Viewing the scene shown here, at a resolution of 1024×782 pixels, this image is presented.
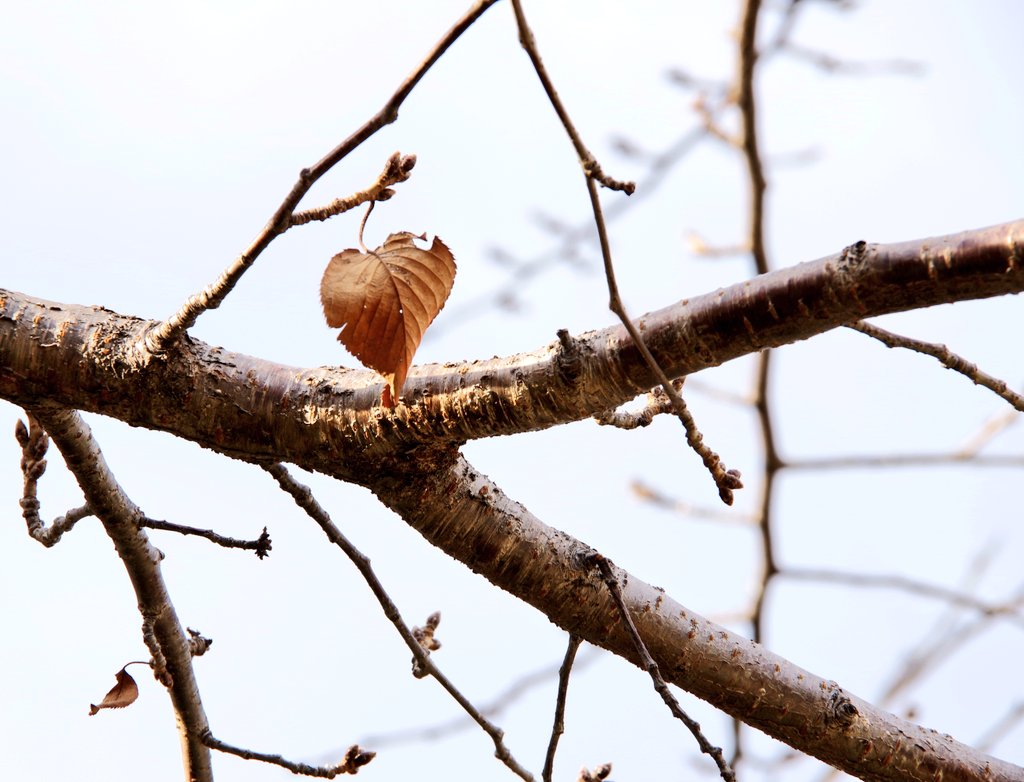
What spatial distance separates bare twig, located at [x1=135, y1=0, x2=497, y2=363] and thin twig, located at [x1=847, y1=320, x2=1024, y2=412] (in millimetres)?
498

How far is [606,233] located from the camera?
0.61 m

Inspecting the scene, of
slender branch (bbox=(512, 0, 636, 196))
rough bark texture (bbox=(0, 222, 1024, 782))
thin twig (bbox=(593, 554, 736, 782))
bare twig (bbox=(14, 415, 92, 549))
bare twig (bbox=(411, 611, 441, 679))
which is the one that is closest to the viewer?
slender branch (bbox=(512, 0, 636, 196))

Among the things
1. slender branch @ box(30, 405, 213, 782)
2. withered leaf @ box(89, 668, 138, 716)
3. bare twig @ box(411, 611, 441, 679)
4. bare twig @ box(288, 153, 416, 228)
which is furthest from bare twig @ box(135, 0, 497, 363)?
bare twig @ box(411, 611, 441, 679)

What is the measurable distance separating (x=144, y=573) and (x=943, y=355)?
981mm

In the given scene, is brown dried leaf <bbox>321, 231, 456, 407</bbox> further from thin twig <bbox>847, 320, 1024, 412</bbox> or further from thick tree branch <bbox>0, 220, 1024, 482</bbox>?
thin twig <bbox>847, 320, 1024, 412</bbox>

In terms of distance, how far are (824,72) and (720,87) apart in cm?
15

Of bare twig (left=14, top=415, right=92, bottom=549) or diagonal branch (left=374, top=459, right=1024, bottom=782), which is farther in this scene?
Result: bare twig (left=14, top=415, right=92, bottom=549)

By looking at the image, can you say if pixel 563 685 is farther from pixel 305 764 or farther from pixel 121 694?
pixel 121 694

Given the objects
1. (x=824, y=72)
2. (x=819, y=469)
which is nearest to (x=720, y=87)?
(x=824, y=72)

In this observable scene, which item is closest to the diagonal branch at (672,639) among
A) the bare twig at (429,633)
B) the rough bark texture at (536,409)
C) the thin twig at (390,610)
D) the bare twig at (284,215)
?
the rough bark texture at (536,409)

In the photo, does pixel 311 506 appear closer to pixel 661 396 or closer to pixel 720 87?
pixel 661 396

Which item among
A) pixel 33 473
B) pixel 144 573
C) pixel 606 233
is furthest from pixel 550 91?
pixel 33 473

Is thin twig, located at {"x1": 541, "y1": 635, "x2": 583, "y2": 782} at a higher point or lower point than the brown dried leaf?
lower

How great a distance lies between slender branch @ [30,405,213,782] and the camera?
104cm
